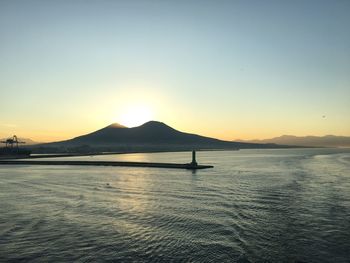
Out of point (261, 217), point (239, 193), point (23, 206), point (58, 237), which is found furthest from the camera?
point (239, 193)

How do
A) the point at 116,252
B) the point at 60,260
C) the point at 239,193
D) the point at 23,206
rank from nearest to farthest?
the point at 60,260, the point at 116,252, the point at 23,206, the point at 239,193

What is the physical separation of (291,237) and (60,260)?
11.5 metres

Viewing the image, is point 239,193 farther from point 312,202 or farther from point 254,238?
point 254,238

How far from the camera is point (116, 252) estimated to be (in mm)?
15453

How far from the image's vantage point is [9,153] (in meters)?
132

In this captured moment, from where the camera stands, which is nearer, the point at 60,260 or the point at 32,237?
the point at 60,260

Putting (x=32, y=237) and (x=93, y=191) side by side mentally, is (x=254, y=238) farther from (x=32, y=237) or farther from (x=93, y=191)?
(x=93, y=191)

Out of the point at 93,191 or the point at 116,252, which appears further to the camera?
the point at 93,191

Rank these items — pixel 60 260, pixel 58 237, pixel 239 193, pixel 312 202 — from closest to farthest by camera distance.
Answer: pixel 60 260 → pixel 58 237 → pixel 312 202 → pixel 239 193

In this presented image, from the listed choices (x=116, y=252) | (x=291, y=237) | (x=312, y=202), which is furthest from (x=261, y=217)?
(x=116, y=252)

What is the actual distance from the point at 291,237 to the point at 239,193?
17.7 m

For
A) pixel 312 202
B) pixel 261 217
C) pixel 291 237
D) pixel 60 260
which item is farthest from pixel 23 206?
pixel 312 202

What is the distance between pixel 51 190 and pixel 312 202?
87.9 feet

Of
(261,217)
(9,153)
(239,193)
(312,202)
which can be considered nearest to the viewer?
(261,217)
